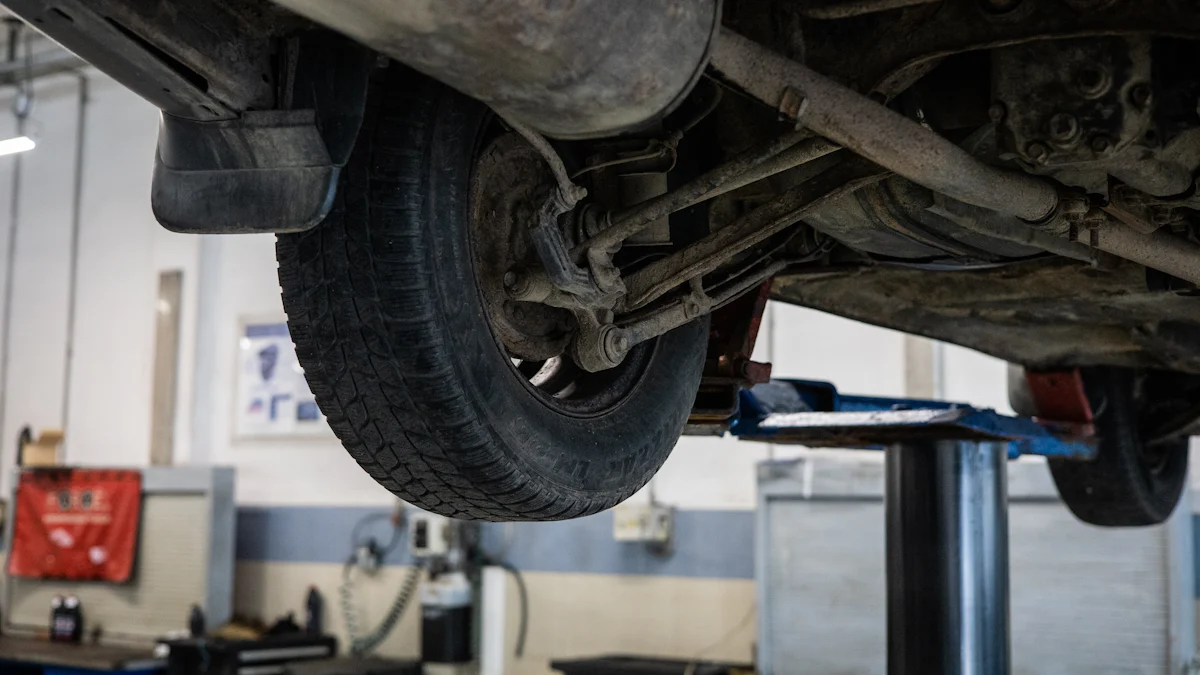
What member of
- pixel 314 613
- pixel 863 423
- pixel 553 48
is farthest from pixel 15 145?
pixel 314 613

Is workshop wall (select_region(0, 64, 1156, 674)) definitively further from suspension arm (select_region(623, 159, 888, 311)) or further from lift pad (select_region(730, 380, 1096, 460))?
suspension arm (select_region(623, 159, 888, 311))

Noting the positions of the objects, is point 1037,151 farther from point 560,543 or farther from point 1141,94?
point 560,543

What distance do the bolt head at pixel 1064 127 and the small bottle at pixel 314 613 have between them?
7.75m

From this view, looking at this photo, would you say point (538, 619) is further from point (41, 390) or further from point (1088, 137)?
point (1088, 137)

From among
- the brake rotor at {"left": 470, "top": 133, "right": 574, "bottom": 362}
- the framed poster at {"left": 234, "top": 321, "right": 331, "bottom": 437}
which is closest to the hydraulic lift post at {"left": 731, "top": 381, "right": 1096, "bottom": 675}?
the brake rotor at {"left": 470, "top": 133, "right": 574, "bottom": 362}

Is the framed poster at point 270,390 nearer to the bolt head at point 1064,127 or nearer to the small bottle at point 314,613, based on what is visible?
the small bottle at point 314,613

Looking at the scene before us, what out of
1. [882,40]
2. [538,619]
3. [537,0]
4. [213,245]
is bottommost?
[538,619]

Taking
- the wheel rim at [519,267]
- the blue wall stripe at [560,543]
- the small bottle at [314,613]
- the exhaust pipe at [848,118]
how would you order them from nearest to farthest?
1. the exhaust pipe at [848,118]
2. the wheel rim at [519,267]
3. the blue wall stripe at [560,543]
4. the small bottle at [314,613]

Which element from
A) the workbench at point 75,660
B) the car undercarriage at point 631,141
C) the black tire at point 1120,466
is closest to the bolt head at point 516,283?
the car undercarriage at point 631,141

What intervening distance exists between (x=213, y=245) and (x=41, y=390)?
6.80 ft

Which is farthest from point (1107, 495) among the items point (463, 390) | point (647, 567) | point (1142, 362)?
point (647, 567)

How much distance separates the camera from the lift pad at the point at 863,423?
261 cm

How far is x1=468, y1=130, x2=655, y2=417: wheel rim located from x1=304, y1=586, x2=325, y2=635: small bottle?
7.15m

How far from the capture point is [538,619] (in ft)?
25.6
